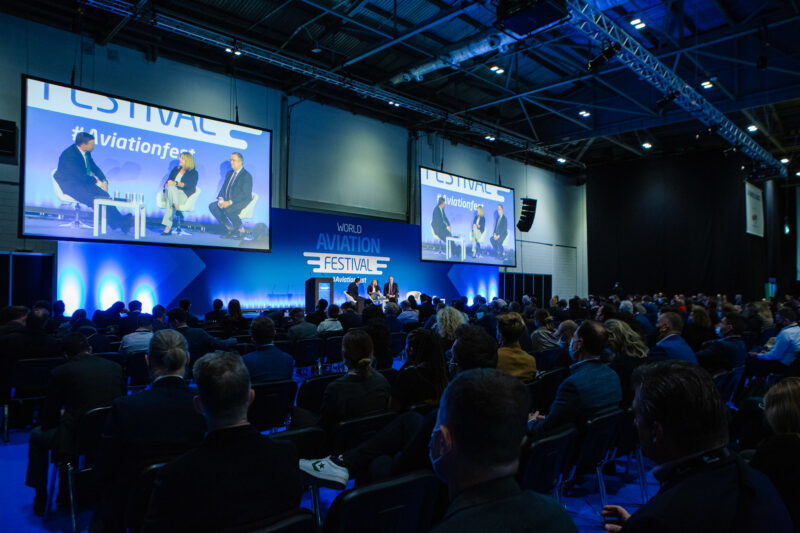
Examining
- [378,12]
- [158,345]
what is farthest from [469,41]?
[158,345]

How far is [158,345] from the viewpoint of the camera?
8.18 ft

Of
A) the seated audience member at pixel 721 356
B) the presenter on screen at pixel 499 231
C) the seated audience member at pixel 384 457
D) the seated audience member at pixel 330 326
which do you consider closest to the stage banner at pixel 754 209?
the presenter on screen at pixel 499 231

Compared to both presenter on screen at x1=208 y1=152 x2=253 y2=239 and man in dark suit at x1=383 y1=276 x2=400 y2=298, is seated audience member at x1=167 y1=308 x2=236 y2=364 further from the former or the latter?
man in dark suit at x1=383 y1=276 x2=400 y2=298

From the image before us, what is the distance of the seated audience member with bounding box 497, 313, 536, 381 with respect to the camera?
3805 mm

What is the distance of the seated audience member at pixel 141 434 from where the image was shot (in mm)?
2109

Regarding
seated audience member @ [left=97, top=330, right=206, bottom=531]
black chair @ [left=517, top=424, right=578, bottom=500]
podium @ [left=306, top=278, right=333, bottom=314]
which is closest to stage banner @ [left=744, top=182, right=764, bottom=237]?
Result: podium @ [left=306, top=278, right=333, bottom=314]

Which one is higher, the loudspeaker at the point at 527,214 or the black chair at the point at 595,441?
the loudspeaker at the point at 527,214

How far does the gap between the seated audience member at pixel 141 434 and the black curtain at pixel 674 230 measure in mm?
20069

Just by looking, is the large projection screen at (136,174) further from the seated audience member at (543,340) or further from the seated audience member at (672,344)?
the seated audience member at (672,344)

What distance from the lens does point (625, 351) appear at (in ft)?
13.2

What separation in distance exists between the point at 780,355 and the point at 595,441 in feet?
12.8

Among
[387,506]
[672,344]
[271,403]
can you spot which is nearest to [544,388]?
[672,344]

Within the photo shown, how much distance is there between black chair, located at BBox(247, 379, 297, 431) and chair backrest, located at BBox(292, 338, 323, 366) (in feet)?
8.80

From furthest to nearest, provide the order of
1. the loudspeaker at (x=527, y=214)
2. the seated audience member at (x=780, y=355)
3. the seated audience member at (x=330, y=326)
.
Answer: the loudspeaker at (x=527, y=214) < the seated audience member at (x=330, y=326) < the seated audience member at (x=780, y=355)
